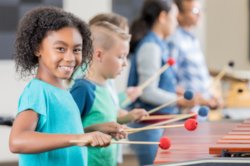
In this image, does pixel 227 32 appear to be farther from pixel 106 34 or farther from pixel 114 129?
pixel 114 129

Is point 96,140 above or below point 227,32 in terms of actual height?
below

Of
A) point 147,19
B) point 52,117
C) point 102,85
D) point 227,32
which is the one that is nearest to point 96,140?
point 52,117

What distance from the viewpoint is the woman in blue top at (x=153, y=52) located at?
4008mm

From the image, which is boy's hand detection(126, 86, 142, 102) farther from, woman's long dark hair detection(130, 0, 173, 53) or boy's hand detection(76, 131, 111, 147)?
boy's hand detection(76, 131, 111, 147)

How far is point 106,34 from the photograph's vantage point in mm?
2953

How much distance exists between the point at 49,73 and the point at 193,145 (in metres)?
0.52

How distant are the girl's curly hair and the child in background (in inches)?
10.9

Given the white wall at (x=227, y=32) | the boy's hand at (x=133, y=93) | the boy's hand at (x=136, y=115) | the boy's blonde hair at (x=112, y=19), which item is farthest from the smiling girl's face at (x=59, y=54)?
the white wall at (x=227, y=32)

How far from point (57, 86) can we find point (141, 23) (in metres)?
1.94

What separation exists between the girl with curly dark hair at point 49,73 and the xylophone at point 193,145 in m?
0.23

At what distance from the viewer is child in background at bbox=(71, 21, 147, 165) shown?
2.74 m

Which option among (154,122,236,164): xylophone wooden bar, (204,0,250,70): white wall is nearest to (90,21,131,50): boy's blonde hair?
(154,122,236,164): xylophone wooden bar

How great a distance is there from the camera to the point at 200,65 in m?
4.61

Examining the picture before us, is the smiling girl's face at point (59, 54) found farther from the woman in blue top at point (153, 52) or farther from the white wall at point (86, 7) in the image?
the white wall at point (86, 7)
